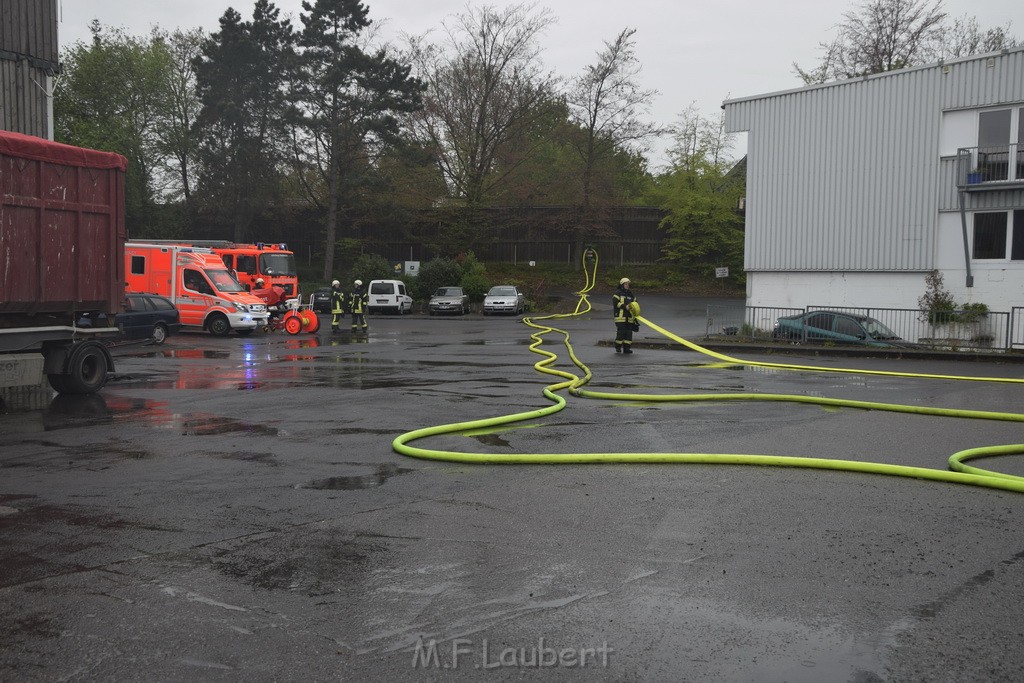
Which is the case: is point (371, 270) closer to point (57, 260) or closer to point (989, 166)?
point (989, 166)

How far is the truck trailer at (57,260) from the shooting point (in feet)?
40.0

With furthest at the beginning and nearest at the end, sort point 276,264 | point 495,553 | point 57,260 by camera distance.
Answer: point 276,264, point 57,260, point 495,553

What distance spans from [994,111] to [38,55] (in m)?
24.5

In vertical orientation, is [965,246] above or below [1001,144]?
below

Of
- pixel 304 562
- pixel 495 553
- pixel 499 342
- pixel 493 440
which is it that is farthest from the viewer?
pixel 499 342

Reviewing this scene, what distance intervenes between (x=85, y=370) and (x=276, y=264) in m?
24.4

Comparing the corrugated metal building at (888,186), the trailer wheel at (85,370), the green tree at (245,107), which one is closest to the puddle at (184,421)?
the trailer wheel at (85,370)

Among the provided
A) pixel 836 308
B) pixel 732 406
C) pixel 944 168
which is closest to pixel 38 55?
pixel 732 406

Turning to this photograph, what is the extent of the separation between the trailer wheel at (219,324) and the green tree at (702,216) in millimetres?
33531

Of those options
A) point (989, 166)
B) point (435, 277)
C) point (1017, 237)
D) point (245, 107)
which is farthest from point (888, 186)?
point (245, 107)

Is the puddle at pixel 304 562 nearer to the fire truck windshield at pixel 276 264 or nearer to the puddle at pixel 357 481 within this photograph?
the puddle at pixel 357 481

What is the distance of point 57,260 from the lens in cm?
1291

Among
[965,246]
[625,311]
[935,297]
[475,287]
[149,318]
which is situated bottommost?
[149,318]

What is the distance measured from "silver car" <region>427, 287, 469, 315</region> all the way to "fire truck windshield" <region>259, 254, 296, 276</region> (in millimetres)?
8468
